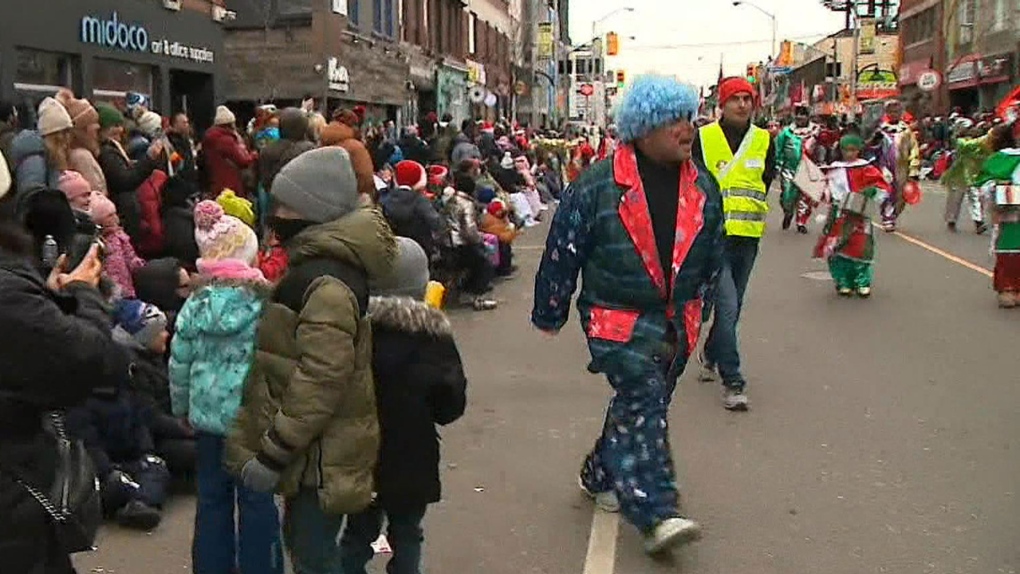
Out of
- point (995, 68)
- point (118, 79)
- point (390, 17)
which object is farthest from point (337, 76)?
point (995, 68)

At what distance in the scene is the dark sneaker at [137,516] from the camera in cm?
526

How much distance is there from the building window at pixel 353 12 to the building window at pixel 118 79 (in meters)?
9.53

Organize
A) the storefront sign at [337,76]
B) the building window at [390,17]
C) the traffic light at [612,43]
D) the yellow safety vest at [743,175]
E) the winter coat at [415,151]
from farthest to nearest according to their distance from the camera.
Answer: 1. the traffic light at [612,43]
2. the building window at [390,17]
3. the storefront sign at [337,76]
4. the winter coat at [415,151]
5. the yellow safety vest at [743,175]

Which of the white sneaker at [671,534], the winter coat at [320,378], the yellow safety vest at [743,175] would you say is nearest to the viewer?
the winter coat at [320,378]

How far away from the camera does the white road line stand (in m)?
4.77

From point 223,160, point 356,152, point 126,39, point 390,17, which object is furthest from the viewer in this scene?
point 390,17

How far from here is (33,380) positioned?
2.81 m

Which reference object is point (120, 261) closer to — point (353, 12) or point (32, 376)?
point (32, 376)

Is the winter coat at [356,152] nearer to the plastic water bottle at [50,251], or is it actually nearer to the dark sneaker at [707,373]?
the dark sneaker at [707,373]

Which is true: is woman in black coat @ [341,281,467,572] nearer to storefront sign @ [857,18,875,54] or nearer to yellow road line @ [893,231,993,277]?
yellow road line @ [893,231,993,277]

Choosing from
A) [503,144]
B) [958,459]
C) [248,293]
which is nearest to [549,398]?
[958,459]

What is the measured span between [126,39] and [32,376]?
1534 centimetres

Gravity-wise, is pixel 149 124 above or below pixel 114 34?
below

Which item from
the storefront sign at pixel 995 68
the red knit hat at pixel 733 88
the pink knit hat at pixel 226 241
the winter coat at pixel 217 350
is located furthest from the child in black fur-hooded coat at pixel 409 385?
the storefront sign at pixel 995 68
